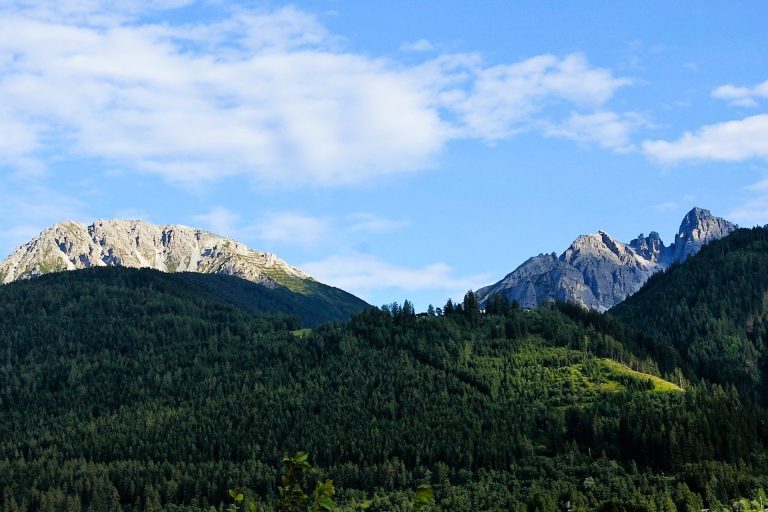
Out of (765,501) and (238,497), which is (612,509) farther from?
(238,497)

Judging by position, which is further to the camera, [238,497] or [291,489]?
[291,489]

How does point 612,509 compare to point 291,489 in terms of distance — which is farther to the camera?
point 291,489

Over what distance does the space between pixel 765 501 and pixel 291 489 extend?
47.1 ft

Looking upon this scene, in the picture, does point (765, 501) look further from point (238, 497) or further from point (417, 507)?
point (238, 497)

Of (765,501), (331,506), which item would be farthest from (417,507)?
(765,501)

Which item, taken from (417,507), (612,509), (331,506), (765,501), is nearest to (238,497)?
(331,506)

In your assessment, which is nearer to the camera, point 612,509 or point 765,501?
point 612,509

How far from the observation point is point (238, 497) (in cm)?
2312

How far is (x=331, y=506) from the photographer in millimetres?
21984

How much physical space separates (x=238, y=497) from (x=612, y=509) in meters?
9.61

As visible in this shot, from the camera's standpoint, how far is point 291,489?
1011 inches

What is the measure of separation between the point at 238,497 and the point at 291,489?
2837mm

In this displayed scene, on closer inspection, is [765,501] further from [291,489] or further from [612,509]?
[291,489]

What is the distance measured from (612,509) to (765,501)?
7.61m
